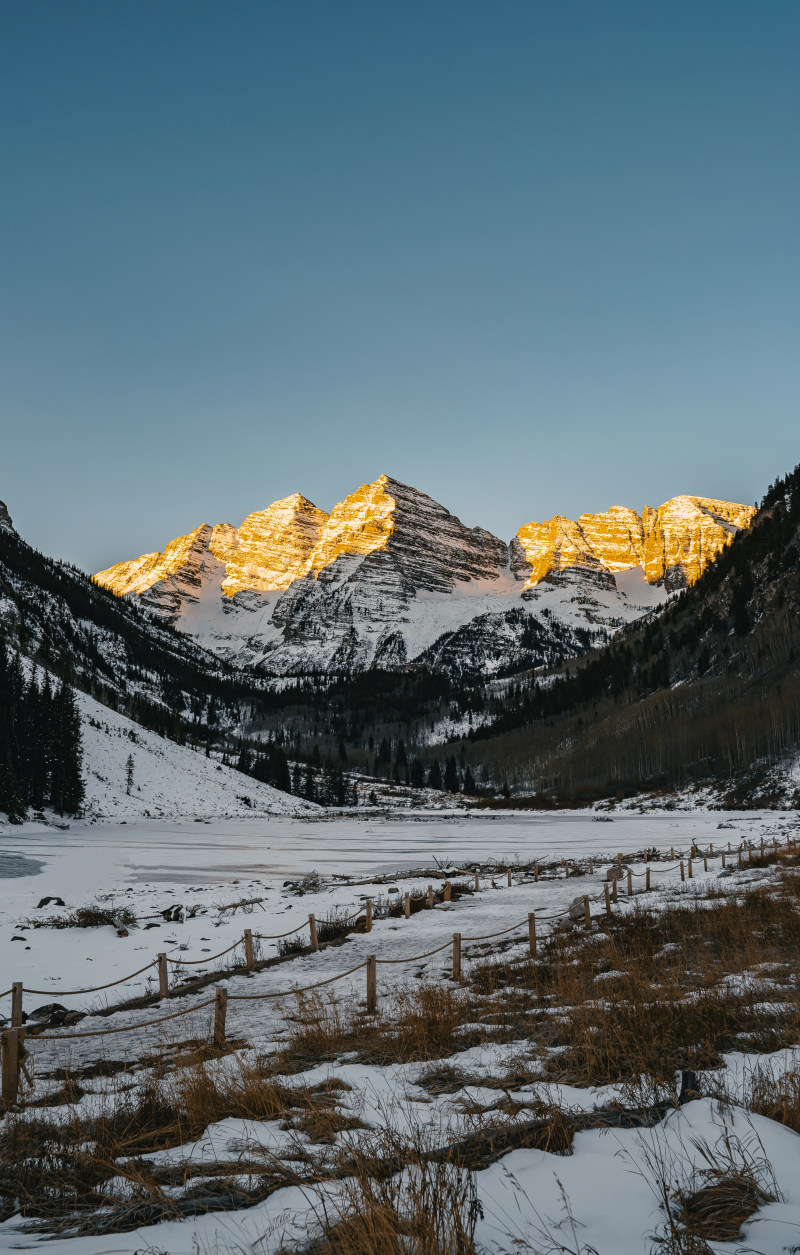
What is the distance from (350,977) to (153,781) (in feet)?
299

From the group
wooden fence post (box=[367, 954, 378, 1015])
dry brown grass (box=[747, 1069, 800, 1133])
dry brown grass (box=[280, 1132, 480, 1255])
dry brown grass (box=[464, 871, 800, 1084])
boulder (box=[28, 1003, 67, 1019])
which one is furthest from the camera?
boulder (box=[28, 1003, 67, 1019])

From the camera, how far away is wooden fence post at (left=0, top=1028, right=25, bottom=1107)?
321 inches

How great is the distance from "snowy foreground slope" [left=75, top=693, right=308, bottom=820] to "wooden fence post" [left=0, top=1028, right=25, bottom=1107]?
81.2 metres

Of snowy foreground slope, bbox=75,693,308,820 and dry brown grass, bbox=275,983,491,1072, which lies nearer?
dry brown grass, bbox=275,983,491,1072

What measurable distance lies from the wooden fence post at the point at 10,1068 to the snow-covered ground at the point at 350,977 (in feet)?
6.35

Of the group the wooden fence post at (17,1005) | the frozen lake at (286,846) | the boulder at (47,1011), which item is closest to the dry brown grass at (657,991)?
the wooden fence post at (17,1005)

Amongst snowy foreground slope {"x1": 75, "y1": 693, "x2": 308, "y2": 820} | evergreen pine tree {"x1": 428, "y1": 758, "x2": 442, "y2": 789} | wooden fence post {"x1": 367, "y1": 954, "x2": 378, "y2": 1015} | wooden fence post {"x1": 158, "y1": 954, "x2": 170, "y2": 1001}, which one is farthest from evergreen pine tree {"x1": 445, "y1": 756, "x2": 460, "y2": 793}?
wooden fence post {"x1": 367, "y1": 954, "x2": 378, "y2": 1015}

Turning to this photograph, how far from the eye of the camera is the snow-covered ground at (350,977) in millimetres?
4285

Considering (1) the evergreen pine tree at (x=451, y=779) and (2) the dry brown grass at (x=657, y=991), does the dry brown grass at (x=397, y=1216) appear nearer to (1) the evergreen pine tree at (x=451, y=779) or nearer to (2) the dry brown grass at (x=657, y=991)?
(2) the dry brown grass at (x=657, y=991)

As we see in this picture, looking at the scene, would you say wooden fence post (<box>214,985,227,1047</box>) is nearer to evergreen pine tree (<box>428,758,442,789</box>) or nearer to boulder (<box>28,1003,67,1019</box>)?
boulder (<box>28,1003,67,1019</box>)

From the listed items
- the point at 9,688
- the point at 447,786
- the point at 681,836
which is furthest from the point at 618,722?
the point at 9,688

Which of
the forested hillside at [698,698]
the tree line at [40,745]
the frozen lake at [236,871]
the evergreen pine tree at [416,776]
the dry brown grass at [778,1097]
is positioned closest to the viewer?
the dry brown grass at [778,1097]

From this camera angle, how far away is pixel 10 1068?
824cm

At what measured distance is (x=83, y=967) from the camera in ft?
57.6
